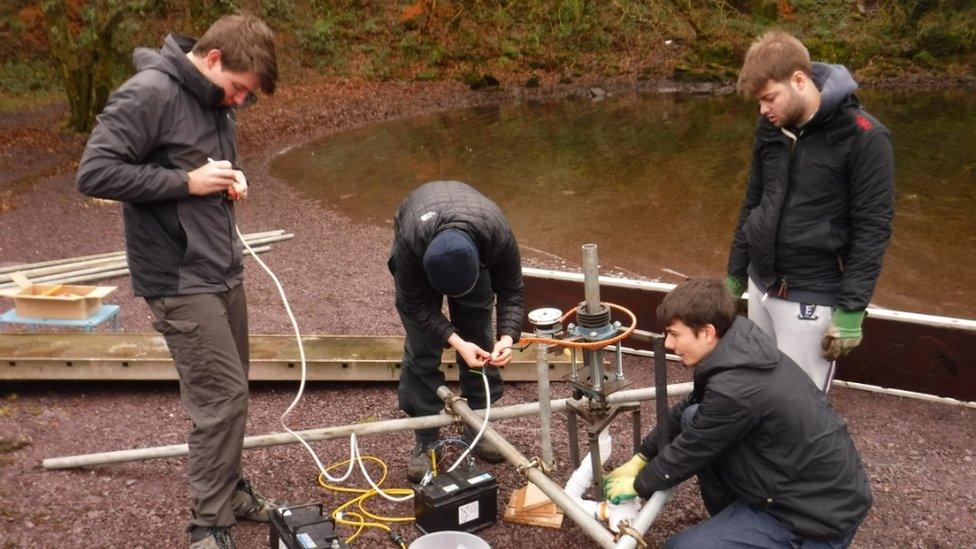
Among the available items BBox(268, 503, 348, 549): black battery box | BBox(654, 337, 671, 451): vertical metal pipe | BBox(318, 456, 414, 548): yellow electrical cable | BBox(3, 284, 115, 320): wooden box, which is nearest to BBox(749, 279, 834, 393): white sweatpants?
BBox(654, 337, 671, 451): vertical metal pipe

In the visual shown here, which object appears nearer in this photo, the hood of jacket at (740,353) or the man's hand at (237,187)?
the hood of jacket at (740,353)

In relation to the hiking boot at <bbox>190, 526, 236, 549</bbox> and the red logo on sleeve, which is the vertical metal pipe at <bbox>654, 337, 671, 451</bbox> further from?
the hiking boot at <bbox>190, 526, 236, 549</bbox>

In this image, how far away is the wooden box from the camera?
235 inches

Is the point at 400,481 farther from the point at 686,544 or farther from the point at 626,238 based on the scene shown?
the point at 626,238

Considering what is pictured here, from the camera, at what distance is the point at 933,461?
462cm

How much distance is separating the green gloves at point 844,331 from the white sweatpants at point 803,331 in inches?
3.4

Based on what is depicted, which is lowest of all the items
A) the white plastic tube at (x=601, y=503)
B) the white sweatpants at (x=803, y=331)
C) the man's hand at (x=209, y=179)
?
the white plastic tube at (x=601, y=503)

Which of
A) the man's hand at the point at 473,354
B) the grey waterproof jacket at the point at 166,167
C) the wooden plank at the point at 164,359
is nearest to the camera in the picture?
the grey waterproof jacket at the point at 166,167

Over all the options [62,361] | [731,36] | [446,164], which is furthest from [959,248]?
[731,36]

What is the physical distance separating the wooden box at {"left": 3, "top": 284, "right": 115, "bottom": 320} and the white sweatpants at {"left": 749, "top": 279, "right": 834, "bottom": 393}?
454 cm

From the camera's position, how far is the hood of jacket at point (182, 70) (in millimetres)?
3277

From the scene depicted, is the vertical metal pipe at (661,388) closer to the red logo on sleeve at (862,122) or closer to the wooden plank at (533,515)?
the wooden plank at (533,515)

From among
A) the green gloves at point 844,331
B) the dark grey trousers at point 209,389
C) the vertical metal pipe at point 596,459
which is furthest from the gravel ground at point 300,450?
the green gloves at point 844,331

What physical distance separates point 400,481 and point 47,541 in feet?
5.40
